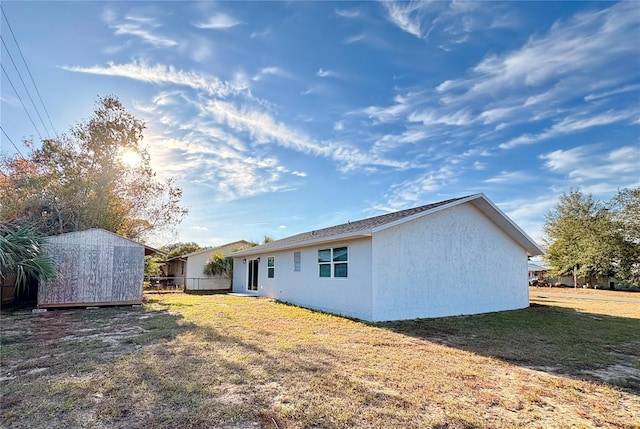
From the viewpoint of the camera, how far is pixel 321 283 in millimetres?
12367

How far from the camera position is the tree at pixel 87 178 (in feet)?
53.3

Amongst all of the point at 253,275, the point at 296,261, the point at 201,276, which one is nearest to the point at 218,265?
the point at 201,276

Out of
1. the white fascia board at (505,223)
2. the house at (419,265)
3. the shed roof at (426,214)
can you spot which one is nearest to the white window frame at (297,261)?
the house at (419,265)

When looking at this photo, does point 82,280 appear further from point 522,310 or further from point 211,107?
point 522,310

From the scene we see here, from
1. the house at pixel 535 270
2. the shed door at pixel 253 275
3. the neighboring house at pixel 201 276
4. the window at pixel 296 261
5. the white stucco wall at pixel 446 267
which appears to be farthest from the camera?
the house at pixel 535 270

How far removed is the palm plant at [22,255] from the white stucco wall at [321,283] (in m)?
8.34

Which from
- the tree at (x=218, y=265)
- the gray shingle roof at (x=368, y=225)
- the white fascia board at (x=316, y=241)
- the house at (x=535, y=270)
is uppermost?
the gray shingle roof at (x=368, y=225)

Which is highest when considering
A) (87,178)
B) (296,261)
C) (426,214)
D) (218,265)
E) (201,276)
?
(87,178)

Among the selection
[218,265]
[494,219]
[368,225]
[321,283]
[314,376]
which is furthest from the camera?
[218,265]

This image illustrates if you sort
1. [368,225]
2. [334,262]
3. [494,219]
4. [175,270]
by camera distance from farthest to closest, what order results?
[175,270]
[494,219]
[334,262]
[368,225]

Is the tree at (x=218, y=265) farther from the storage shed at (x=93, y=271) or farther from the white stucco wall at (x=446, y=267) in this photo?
the white stucco wall at (x=446, y=267)

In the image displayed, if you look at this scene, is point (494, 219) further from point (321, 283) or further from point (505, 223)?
point (321, 283)

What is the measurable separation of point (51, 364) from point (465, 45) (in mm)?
11734

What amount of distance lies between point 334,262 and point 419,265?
276 centimetres
